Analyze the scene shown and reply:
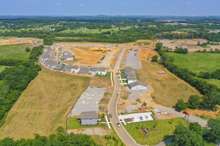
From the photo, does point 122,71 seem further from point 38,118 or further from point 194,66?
point 38,118

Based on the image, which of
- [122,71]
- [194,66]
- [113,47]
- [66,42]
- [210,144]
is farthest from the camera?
[66,42]

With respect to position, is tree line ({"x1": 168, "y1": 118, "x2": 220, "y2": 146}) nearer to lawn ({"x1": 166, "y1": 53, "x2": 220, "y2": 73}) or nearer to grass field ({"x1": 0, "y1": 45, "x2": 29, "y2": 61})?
lawn ({"x1": 166, "y1": 53, "x2": 220, "y2": 73})

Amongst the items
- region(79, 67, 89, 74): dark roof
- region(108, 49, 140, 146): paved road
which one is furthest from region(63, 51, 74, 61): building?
Answer: region(108, 49, 140, 146): paved road

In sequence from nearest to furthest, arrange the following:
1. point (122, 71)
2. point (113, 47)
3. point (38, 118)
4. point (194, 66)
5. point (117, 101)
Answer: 1. point (38, 118)
2. point (117, 101)
3. point (122, 71)
4. point (194, 66)
5. point (113, 47)

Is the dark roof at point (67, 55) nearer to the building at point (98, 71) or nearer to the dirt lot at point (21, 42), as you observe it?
the building at point (98, 71)

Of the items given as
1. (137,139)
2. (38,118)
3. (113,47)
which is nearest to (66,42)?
(113,47)

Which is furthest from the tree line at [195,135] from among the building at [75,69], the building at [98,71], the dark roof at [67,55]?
the dark roof at [67,55]
